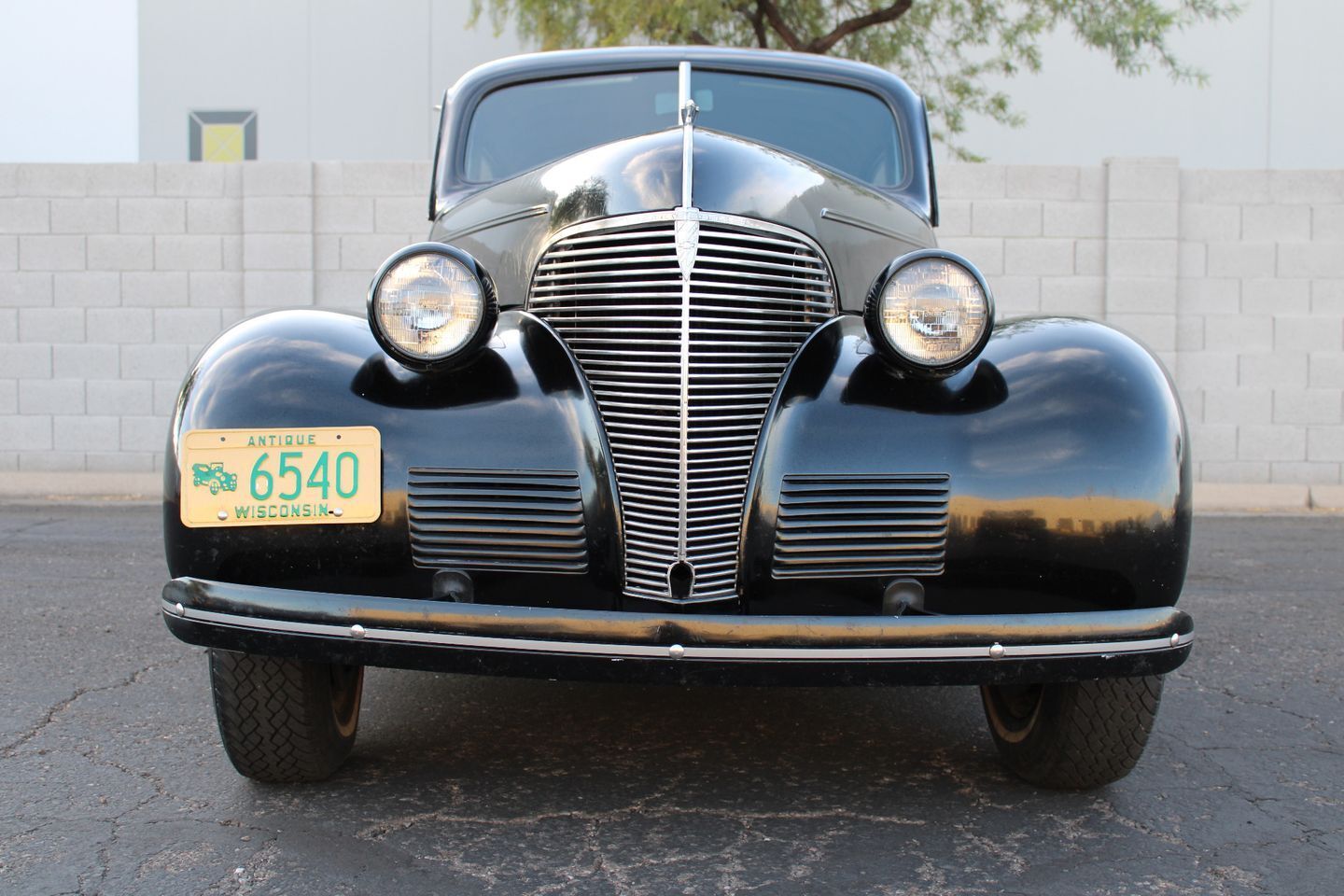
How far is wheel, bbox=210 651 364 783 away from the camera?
8.54 feet

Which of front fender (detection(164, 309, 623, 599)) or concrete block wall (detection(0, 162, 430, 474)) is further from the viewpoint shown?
concrete block wall (detection(0, 162, 430, 474))

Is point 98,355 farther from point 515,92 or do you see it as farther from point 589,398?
point 589,398

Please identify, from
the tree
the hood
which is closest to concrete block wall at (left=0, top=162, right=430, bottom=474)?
the tree

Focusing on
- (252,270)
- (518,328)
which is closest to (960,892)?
(518,328)

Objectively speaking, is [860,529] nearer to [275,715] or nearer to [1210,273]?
[275,715]

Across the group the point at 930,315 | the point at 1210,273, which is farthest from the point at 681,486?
the point at 1210,273

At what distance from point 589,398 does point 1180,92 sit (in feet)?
52.3

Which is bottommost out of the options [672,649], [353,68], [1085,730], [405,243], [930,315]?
[1085,730]

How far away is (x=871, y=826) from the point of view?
103 inches

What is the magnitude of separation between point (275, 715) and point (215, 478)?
0.56 meters

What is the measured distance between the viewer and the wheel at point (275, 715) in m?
2.60

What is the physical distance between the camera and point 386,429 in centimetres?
244

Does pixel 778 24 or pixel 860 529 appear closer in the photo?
pixel 860 529

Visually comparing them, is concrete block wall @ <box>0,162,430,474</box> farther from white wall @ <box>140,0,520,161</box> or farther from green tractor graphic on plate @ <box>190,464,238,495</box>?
white wall @ <box>140,0,520,161</box>
